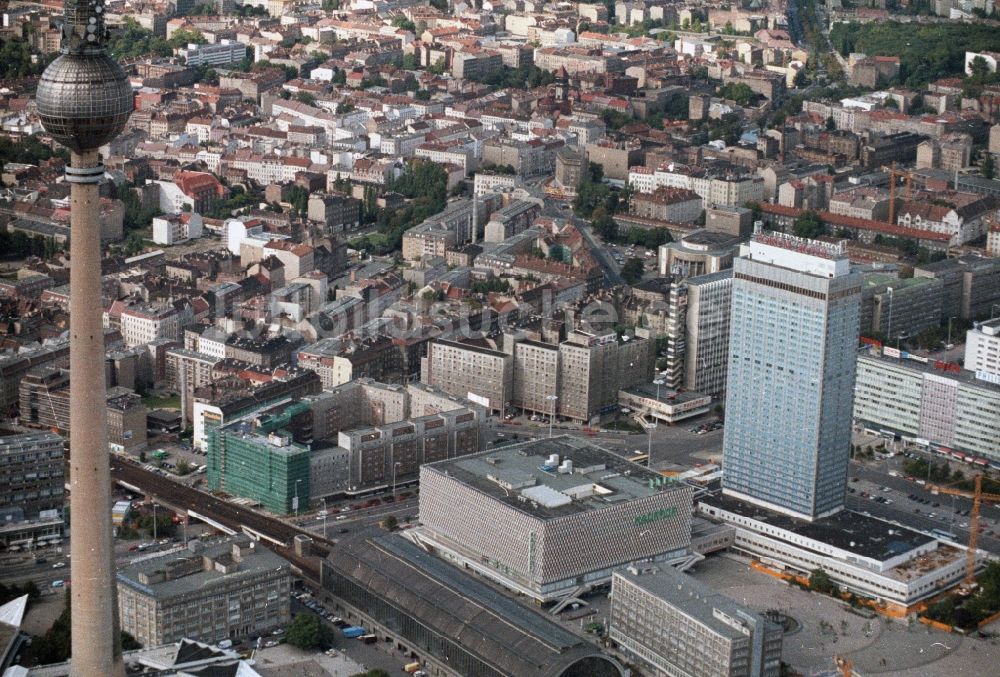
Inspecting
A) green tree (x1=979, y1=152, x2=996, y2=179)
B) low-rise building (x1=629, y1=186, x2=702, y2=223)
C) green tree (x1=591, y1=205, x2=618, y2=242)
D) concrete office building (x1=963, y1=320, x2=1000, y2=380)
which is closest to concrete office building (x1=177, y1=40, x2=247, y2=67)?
low-rise building (x1=629, y1=186, x2=702, y2=223)

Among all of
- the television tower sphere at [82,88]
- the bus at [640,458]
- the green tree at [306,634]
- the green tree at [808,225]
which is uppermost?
the television tower sphere at [82,88]

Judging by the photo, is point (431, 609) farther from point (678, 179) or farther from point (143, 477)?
point (678, 179)

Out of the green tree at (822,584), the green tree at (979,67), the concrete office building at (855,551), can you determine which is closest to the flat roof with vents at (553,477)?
the concrete office building at (855,551)

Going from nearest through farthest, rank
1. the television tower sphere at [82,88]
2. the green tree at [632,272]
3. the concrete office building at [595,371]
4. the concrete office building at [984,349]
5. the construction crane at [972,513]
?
the television tower sphere at [82,88] < the construction crane at [972,513] < the concrete office building at [595,371] < the concrete office building at [984,349] < the green tree at [632,272]

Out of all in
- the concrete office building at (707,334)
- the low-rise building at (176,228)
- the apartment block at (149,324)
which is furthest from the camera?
the low-rise building at (176,228)

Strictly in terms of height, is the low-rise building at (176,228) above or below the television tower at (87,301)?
below

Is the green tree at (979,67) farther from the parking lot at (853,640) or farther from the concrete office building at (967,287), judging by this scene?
the parking lot at (853,640)
